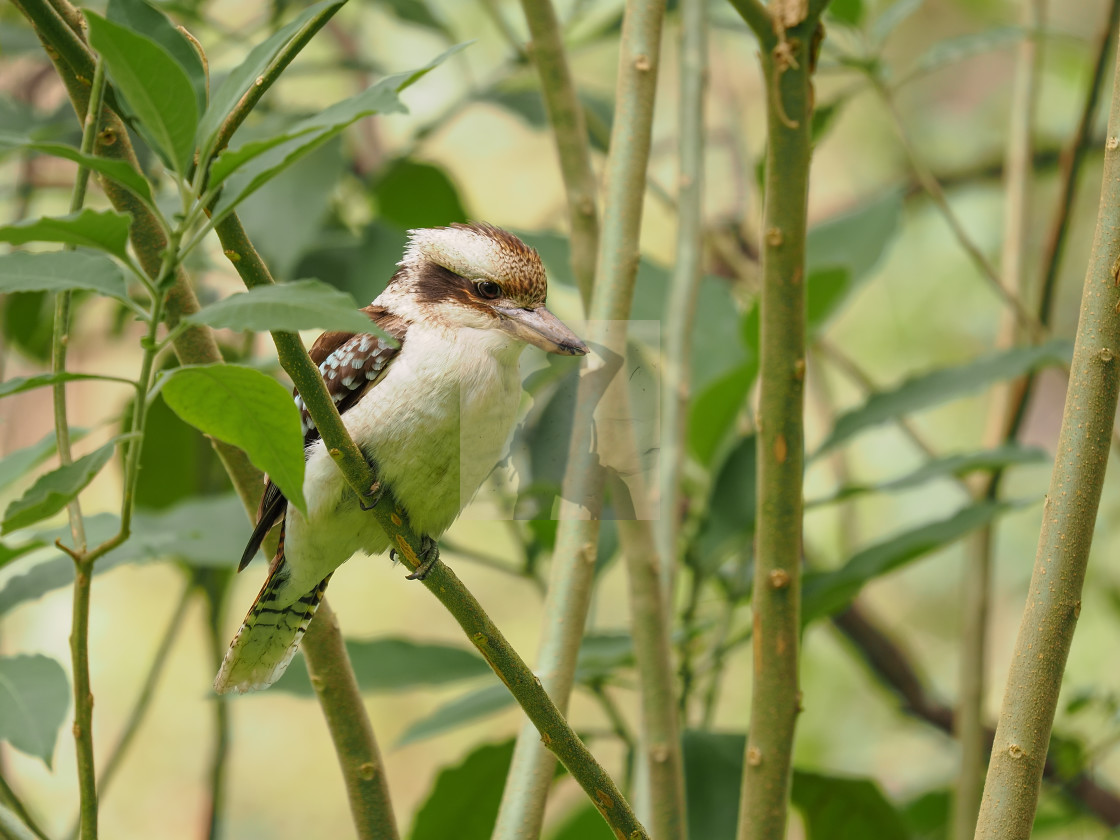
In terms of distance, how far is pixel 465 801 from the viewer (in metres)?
2.22

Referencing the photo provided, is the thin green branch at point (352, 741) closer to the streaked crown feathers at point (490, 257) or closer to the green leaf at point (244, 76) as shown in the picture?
the streaked crown feathers at point (490, 257)

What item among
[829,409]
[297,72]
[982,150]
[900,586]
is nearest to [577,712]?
[900,586]

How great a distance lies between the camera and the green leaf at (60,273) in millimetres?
868

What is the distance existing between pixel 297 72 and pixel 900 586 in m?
3.08

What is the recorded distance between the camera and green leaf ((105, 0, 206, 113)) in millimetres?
1025

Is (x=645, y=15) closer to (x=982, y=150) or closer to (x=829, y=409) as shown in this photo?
(x=829, y=409)

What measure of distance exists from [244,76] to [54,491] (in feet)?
1.23

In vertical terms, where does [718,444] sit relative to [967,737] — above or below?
above

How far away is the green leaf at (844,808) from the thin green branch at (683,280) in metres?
0.67

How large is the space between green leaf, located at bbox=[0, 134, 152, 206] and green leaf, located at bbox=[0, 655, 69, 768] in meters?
0.80

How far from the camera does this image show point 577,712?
521 cm

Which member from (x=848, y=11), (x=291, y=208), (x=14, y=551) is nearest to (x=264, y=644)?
(x=14, y=551)

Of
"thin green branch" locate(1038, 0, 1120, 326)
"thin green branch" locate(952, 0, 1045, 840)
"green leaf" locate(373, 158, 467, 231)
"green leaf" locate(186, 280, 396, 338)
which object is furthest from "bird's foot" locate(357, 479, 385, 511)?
"thin green branch" locate(1038, 0, 1120, 326)

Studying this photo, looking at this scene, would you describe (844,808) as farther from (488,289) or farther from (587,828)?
(488,289)
